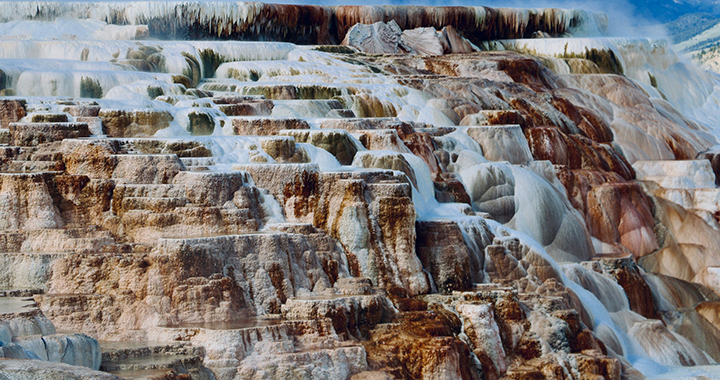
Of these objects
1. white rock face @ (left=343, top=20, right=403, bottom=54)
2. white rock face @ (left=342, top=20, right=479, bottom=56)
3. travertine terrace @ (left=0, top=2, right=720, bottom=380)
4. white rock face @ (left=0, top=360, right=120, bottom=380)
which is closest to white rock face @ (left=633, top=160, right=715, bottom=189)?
travertine terrace @ (left=0, top=2, right=720, bottom=380)

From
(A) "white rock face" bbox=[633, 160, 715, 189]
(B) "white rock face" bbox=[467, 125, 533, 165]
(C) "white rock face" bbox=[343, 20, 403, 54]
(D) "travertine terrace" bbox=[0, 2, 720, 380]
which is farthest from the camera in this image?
(C) "white rock face" bbox=[343, 20, 403, 54]

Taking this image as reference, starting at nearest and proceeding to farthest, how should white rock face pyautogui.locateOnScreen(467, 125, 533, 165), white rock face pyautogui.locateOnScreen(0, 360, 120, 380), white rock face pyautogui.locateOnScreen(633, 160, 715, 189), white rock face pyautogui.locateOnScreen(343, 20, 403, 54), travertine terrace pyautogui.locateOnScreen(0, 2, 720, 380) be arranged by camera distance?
white rock face pyautogui.locateOnScreen(0, 360, 120, 380), travertine terrace pyautogui.locateOnScreen(0, 2, 720, 380), white rock face pyautogui.locateOnScreen(467, 125, 533, 165), white rock face pyautogui.locateOnScreen(633, 160, 715, 189), white rock face pyautogui.locateOnScreen(343, 20, 403, 54)

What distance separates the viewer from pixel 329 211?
1975 centimetres

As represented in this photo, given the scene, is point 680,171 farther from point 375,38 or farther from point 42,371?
point 42,371

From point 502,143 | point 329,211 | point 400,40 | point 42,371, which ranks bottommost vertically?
point 42,371

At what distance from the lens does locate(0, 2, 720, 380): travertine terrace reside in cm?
1689

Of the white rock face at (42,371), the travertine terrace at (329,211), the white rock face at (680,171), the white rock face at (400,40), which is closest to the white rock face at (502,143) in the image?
the travertine terrace at (329,211)

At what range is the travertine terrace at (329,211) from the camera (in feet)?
55.4

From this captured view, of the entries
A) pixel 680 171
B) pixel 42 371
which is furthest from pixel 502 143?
pixel 42 371

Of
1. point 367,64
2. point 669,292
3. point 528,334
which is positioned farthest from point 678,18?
point 528,334

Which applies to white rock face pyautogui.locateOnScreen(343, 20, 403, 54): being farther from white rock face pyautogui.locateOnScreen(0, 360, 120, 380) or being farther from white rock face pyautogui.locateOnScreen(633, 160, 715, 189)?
white rock face pyautogui.locateOnScreen(0, 360, 120, 380)

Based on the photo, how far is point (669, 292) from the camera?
2480 centimetres

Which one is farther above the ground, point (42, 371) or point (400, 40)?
point (400, 40)

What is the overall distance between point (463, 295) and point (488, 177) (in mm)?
5916
